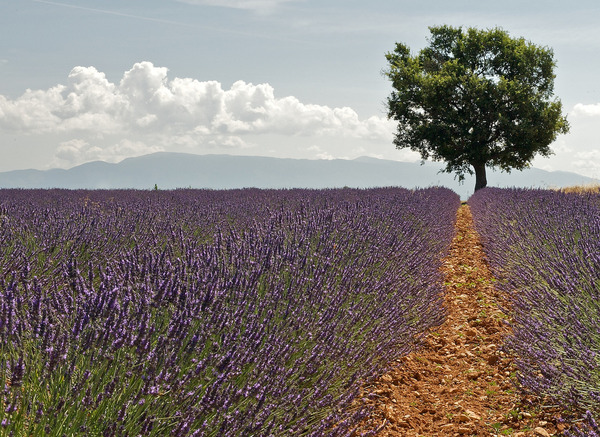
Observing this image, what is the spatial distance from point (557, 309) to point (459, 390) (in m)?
0.76

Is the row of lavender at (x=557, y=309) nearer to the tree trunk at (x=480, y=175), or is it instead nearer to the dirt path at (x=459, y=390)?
the dirt path at (x=459, y=390)

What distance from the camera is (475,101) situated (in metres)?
22.2

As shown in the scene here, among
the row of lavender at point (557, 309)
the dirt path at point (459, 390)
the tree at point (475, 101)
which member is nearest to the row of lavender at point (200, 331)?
the dirt path at point (459, 390)

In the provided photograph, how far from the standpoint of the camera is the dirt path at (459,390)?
9.65 ft

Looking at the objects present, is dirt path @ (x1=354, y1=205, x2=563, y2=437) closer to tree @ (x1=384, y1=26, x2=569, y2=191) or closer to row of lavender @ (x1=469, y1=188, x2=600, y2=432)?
row of lavender @ (x1=469, y1=188, x2=600, y2=432)

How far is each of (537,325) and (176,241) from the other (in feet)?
7.87

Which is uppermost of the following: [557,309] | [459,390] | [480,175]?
[480,175]

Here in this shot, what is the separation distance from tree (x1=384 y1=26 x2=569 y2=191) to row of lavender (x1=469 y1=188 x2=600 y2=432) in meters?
17.2

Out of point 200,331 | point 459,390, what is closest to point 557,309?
point 459,390

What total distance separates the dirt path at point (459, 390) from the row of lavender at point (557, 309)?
0.16 metres

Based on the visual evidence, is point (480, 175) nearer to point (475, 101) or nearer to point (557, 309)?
point (475, 101)

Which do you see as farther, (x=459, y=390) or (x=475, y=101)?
(x=475, y=101)

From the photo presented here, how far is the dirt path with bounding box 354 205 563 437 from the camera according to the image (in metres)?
2.94

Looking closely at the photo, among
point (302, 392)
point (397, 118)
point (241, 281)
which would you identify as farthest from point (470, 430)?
point (397, 118)
